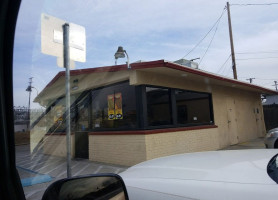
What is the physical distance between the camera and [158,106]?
25.2 feet

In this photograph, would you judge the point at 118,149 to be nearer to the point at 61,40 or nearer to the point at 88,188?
the point at 61,40

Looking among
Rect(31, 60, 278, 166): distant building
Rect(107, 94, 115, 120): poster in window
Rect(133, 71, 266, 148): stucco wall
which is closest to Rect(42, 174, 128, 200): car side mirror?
Rect(31, 60, 278, 166): distant building

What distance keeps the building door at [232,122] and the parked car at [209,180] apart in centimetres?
989

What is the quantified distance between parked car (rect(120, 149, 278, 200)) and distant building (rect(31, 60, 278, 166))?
446 cm

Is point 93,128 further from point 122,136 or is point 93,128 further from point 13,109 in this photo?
point 13,109

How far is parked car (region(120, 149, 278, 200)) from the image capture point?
1.56m

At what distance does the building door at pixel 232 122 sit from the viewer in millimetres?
11504

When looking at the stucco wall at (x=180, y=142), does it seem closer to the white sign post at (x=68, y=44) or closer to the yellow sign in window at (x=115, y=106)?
the yellow sign in window at (x=115, y=106)

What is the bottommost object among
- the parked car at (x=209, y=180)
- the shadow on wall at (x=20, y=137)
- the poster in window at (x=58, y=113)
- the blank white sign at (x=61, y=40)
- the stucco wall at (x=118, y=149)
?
the stucco wall at (x=118, y=149)

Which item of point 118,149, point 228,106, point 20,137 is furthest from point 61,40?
point 228,106

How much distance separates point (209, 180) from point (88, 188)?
34.4 inches

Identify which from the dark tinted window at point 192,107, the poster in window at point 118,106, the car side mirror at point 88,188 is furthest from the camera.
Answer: the dark tinted window at point 192,107

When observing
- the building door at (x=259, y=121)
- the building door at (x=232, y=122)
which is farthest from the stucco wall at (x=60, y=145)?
the building door at (x=259, y=121)

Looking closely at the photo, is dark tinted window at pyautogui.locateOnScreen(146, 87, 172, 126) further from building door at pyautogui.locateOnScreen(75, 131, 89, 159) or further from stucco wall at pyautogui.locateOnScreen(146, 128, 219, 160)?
building door at pyautogui.locateOnScreen(75, 131, 89, 159)
